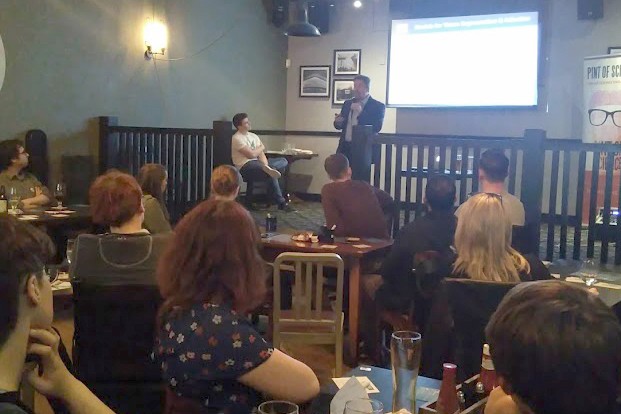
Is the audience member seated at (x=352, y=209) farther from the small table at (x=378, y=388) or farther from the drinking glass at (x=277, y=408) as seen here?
the drinking glass at (x=277, y=408)

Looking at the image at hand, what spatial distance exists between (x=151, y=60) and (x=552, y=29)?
4.72 metres

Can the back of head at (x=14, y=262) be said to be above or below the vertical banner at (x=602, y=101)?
below

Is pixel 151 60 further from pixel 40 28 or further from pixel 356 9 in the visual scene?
pixel 356 9

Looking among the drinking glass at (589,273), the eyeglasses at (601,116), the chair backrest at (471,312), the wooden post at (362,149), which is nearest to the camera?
the chair backrest at (471,312)

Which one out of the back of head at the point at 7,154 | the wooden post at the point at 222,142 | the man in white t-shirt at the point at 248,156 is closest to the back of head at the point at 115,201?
the back of head at the point at 7,154

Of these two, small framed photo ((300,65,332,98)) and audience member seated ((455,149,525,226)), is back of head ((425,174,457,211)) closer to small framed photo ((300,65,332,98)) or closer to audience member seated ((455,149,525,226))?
audience member seated ((455,149,525,226))

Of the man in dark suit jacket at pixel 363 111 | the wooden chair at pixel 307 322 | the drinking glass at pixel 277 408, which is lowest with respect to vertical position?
the wooden chair at pixel 307 322

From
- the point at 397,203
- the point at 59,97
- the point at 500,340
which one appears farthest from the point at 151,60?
the point at 500,340

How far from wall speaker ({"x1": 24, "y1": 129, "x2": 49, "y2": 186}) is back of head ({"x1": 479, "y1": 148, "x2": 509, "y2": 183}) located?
4608 mm

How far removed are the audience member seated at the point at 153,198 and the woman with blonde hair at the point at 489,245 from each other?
209 centimetres

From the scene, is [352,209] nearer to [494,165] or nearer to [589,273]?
[494,165]

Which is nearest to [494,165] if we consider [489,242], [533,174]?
[533,174]

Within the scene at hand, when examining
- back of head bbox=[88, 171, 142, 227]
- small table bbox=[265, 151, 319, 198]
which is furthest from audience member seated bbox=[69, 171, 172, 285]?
small table bbox=[265, 151, 319, 198]

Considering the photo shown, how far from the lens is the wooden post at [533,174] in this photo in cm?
529
